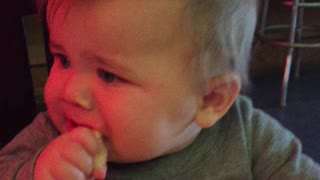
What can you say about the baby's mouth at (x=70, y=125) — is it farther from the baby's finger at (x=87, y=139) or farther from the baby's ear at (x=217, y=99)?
the baby's ear at (x=217, y=99)

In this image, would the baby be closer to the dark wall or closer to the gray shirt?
the gray shirt

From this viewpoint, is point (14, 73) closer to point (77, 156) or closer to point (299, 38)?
point (77, 156)

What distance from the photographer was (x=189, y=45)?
689mm

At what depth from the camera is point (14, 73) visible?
96cm

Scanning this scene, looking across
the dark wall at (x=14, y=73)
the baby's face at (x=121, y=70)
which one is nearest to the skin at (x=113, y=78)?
the baby's face at (x=121, y=70)

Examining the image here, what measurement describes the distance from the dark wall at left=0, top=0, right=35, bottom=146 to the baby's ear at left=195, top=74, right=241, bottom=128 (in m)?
0.34

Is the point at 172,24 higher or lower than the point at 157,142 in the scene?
higher

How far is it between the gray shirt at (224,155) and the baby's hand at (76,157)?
4.9 inches

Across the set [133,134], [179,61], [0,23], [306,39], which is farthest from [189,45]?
[306,39]

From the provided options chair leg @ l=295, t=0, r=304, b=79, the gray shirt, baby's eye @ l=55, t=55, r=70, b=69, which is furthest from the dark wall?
chair leg @ l=295, t=0, r=304, b=79

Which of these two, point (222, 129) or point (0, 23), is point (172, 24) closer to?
point (222, 129)

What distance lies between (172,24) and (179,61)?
5 cm

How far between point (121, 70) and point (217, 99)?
0.52 feet

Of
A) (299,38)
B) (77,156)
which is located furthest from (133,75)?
(299,38)
